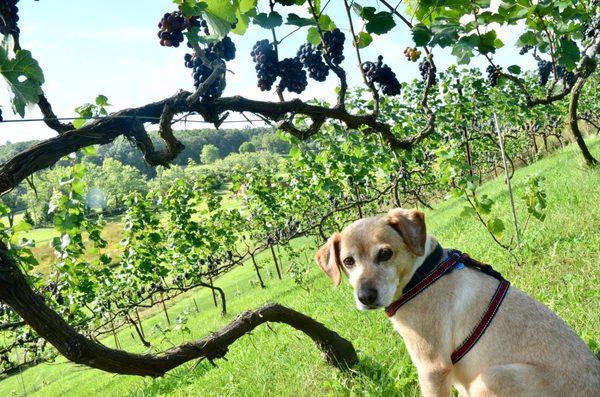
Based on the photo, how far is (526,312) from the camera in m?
2.66

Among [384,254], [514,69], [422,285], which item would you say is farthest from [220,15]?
→ [514,69]

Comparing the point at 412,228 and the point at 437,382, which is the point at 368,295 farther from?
the point at 437,382

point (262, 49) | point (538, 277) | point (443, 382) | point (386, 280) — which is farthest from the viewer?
point (538, 277)

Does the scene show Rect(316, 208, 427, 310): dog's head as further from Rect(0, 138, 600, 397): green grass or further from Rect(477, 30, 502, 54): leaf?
Rect(477, 30, 502, 54): leaf

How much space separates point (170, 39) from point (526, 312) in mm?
2636

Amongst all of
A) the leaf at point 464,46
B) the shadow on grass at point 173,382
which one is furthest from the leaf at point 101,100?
the shadow on grass at point 173,382

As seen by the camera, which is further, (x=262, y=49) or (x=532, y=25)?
(x=532, y=25)

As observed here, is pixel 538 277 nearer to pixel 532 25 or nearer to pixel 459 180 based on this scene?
pixel 459 180

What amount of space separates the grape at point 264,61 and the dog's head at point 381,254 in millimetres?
1330

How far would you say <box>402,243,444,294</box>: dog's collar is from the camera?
2990mm

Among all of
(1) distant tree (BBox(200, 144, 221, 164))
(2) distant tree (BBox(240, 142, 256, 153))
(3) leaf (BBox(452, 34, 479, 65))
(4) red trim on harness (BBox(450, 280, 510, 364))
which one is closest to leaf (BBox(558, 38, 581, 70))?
(3) leaf (BBox(452, 34, 479, 65))

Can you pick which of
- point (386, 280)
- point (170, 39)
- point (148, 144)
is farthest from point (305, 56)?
point (386, 280)

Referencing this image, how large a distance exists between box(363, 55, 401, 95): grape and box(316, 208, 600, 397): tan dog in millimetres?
1019

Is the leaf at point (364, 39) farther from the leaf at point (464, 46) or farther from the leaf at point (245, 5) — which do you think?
the leaf at point (245, 5)
